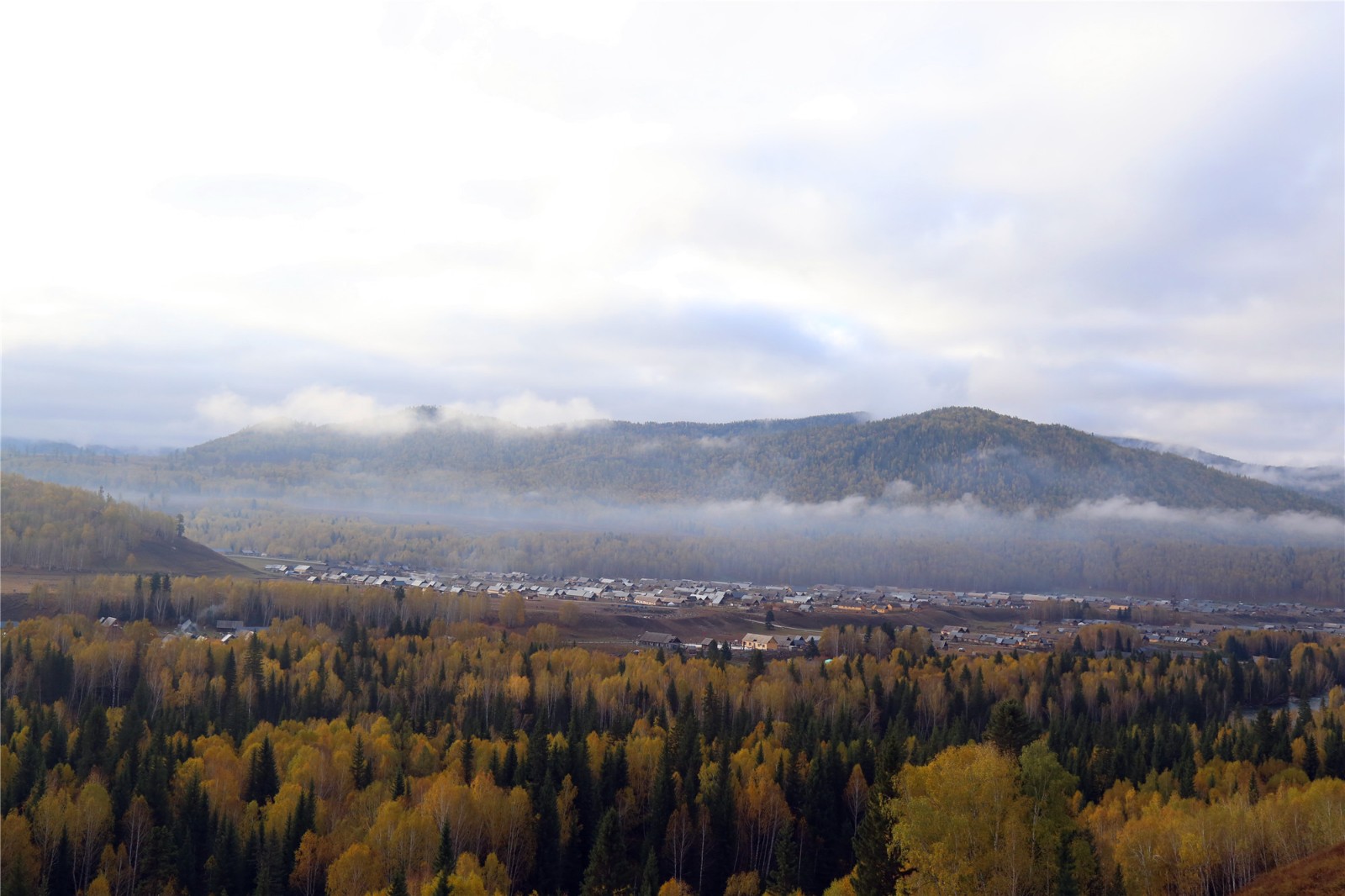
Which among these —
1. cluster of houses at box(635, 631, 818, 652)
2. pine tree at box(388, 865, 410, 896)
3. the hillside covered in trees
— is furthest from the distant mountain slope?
pine tree at box(388, 865, 410, 896)

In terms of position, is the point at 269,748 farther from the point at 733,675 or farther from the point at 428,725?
the point at 733,675

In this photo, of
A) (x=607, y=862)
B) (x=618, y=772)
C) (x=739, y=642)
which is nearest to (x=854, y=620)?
(x=739, y=642)

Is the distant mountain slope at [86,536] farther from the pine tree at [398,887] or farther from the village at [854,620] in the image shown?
the pine tree at [398,887]

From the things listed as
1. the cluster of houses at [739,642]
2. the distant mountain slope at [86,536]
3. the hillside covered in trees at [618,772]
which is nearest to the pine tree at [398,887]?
the hillside covered in trees at [618,772]

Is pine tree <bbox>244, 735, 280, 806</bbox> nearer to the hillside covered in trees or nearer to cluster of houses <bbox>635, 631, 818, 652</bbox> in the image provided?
the hillside covered in trees

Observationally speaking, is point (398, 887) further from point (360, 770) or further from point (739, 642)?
point (739, 642)
